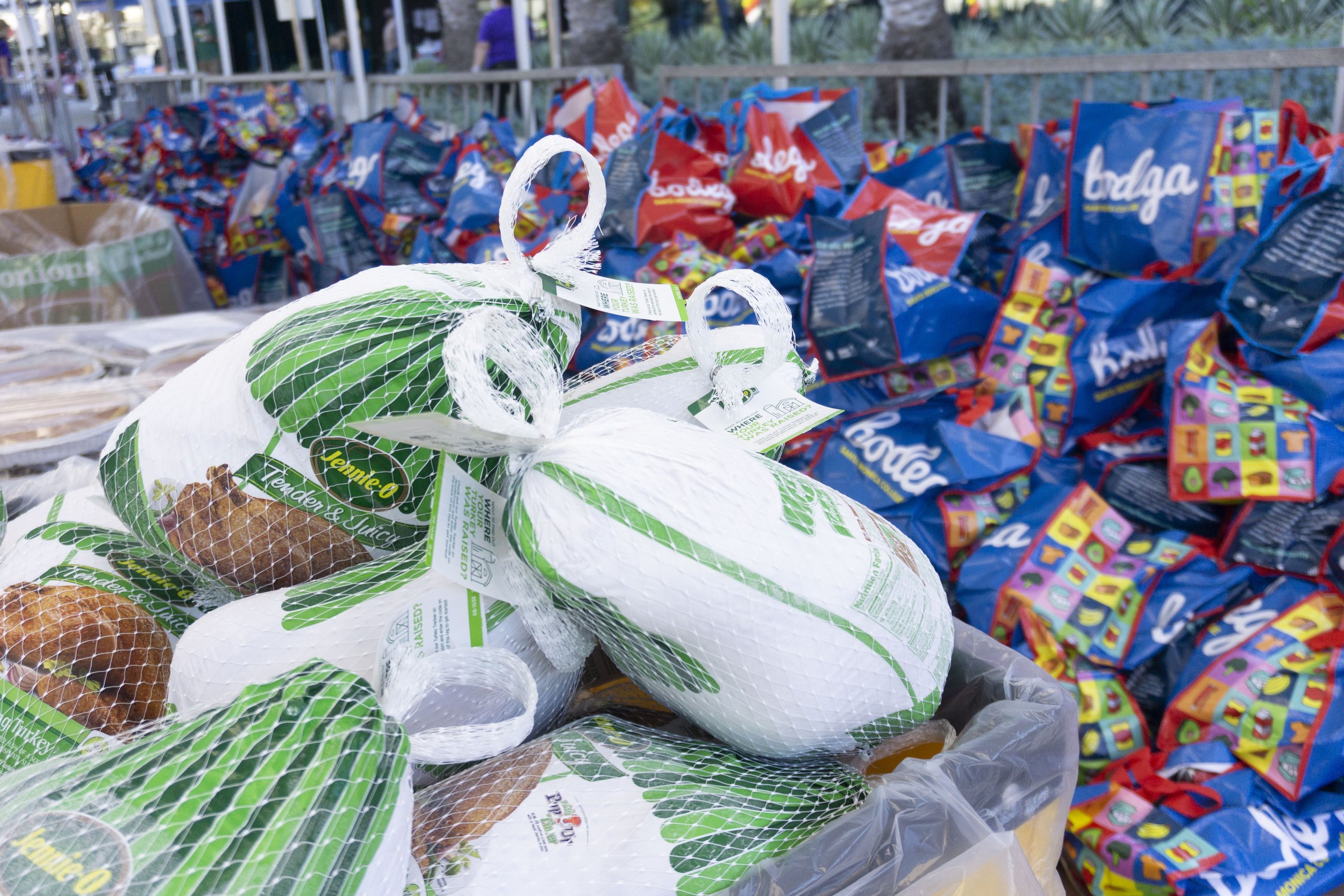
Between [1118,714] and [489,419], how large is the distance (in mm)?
1406

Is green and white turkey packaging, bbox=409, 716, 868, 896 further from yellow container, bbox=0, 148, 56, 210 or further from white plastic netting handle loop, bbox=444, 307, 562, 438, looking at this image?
yellow container, bbox=0, 148, 56, 210

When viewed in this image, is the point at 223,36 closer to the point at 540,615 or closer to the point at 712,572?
the point at 540,615

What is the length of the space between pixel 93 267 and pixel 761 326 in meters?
2.33

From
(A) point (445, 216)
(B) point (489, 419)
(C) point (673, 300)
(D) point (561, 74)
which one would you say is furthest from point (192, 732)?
(D) point (561, 74)

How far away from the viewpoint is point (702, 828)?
713 mm

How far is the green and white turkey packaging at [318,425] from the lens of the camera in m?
0.86

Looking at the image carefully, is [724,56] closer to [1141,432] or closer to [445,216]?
[445,216]

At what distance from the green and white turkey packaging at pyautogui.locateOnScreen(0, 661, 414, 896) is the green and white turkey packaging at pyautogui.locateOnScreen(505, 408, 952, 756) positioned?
0.63 feet

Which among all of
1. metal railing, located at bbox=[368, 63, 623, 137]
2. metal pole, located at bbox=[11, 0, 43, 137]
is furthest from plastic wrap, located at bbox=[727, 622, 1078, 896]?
metal pole, located at bbox=[11, 0, 43, 137]

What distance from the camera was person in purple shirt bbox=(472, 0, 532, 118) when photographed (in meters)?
5.77

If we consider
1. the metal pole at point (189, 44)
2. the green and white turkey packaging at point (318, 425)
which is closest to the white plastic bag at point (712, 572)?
the green and white turkey packaging at point (318, 425)

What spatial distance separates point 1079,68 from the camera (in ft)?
8.29

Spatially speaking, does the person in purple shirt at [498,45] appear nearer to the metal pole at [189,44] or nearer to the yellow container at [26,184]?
the yellow container at [26,184]

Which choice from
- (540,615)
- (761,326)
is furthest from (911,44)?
(540,615)
